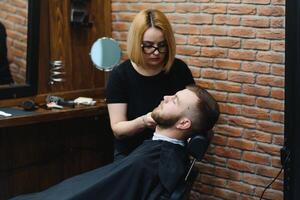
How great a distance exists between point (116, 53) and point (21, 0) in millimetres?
632

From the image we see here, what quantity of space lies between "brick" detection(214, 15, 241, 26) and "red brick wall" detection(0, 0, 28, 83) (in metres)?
1.10

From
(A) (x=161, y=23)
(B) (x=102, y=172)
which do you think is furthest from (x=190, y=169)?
(A) (x=161, y=23)

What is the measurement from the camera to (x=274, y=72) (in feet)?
8.80

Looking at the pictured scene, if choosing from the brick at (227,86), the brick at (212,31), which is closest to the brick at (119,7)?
the brick at (212,31)

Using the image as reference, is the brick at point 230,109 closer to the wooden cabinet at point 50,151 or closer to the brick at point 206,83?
the brick at point 206,83

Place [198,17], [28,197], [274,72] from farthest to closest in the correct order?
[198,17] < [274,72] < [28,197]

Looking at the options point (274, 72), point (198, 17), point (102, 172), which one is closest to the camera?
point (102, 172)

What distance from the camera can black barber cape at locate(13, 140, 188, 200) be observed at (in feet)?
6.58

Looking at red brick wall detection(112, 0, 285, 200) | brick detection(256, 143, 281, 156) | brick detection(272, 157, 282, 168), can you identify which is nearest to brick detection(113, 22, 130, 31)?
red brick wall detection(112, 0, 285, 200)

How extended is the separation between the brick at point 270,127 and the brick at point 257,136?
26 mm

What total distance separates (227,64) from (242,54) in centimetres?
11

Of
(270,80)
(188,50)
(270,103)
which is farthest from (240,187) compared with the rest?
(188,50)

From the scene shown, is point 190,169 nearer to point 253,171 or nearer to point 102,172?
point 102,172

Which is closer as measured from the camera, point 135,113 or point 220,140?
point 135,113
